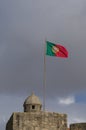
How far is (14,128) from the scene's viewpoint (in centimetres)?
3275

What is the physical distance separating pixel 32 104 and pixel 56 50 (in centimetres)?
542

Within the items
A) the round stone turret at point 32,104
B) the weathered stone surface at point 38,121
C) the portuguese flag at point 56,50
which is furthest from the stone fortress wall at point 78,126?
the portuguese flag at point 56,50

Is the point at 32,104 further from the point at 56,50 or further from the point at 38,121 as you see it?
the point at 56,50

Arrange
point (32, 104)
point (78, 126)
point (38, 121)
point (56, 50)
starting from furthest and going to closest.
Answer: point (32, 104), point (56, 50), point (38, 121), point (78, 126)

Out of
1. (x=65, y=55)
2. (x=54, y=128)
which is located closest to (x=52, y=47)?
(x=65, y=55)

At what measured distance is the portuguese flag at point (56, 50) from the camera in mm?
35844

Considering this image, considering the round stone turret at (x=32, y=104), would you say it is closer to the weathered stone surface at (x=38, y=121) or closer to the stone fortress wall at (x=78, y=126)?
the weathered stone surface at (x=38, y=121)

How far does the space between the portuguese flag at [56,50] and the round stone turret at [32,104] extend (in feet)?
15.0

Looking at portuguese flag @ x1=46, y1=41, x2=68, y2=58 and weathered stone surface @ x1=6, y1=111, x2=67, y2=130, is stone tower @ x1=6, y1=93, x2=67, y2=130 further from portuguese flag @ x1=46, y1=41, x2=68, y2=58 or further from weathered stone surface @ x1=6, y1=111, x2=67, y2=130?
portuguese flag @ x1=46, y1=41, x2=68, y2=58

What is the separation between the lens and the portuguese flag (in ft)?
118

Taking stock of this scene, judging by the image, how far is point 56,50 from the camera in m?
36.0

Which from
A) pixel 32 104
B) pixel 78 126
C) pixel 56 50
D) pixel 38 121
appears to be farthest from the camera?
pixel 32 104

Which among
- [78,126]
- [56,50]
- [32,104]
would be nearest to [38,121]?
[78,126]

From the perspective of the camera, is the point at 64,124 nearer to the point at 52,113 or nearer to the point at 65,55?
the point at 52,113
